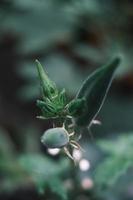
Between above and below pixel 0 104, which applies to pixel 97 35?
above

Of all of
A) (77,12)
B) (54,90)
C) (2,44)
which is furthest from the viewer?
(2,44)

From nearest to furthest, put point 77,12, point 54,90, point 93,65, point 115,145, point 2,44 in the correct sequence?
point 54,90 → point 115,145 → point 77,12 → point 93,65 → point 2,44

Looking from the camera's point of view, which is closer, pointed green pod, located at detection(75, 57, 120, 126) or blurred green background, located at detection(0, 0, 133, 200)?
pointed green pod, located at detection(75, 57, 120, 126)

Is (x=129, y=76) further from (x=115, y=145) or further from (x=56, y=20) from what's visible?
(x=115, y=145)

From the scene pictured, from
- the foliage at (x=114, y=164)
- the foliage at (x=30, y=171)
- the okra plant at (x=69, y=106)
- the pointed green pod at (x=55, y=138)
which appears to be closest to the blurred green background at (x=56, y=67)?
the foliage at (x=30, y=171)

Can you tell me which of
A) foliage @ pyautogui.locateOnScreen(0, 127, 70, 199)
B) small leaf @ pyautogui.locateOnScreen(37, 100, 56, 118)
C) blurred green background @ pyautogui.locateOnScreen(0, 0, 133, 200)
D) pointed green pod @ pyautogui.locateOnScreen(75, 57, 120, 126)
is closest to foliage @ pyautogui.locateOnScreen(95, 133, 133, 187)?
foliage @ pyautogui.locateOnScreen(0, 127, 70, 199)

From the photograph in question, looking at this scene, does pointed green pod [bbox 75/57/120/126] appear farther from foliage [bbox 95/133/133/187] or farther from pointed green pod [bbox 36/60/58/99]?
foliage [bbox 95/133/133/187]

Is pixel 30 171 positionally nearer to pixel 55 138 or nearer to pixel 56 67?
pixel 55 138

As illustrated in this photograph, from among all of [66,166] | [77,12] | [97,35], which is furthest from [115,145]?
[97,35]
